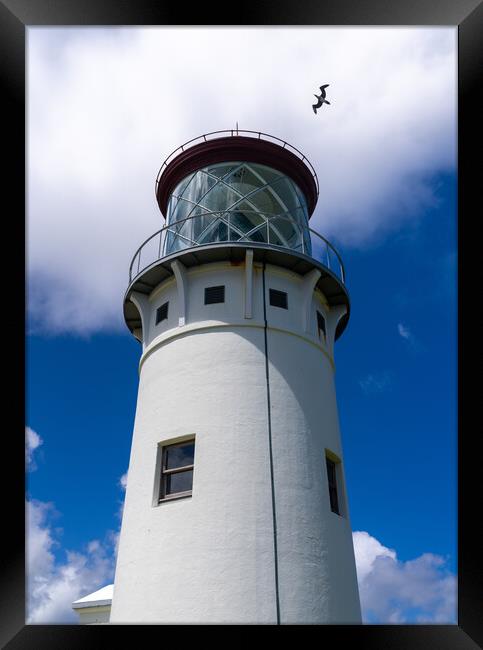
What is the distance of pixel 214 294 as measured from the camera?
45.7 ft

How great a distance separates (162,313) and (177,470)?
403 centimetres

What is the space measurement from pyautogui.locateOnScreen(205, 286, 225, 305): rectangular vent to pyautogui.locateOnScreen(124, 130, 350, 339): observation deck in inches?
28.1

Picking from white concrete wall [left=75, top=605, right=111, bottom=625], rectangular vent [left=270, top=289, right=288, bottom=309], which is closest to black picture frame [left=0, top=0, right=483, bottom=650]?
rectangular vent [left=270, top=289, right=288, bottom=309]

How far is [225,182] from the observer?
15828 millimetres

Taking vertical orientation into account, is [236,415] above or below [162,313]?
below

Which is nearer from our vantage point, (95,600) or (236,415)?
(236,415)

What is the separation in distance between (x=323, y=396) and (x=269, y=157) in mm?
6643

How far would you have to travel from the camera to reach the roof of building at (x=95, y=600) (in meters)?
20.1

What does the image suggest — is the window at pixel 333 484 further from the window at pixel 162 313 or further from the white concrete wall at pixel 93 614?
the white concrete wall at pixel 93 614
